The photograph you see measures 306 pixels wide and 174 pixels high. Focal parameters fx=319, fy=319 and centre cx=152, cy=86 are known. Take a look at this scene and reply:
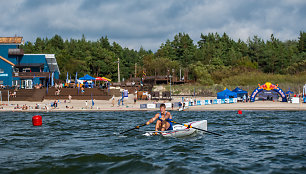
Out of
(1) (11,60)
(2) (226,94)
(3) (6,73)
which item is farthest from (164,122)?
(1) (11,60)

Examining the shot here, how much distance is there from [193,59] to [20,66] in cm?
5469

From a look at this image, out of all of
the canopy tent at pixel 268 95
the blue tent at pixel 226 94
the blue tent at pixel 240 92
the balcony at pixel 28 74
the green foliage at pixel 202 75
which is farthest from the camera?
the green foliage at pixel 202 75

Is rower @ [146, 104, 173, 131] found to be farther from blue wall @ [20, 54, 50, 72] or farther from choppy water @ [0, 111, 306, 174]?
blue wall @ [20, 54, 50, 72]

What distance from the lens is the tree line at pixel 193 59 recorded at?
276ft

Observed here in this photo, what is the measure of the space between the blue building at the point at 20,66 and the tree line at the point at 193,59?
18.6 metres

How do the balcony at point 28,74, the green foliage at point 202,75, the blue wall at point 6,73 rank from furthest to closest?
the green foliage at point 202,75 → the blue wall at point 6,73 → the balcony at point 28,74

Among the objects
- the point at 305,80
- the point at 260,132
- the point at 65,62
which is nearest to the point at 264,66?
the point at 305,80

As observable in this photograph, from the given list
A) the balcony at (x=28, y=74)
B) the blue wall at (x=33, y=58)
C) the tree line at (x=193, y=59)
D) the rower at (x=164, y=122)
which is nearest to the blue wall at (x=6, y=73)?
the balcony at (x=28, y=74)

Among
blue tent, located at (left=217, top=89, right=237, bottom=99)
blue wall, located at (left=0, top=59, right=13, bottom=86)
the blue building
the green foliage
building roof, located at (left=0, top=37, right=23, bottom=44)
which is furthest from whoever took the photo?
the green foliage

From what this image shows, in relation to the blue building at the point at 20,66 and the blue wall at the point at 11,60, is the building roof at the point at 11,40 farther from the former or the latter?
the blue wall at the point at 11,60

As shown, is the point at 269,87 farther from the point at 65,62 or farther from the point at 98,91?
the point at 65,62

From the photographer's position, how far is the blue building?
59344mm

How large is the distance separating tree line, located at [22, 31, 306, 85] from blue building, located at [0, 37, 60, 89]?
61.2ft

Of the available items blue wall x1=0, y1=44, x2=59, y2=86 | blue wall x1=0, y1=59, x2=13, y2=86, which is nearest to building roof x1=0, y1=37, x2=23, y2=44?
blue wall x1=0, y1=44, x2=59, y2=86
